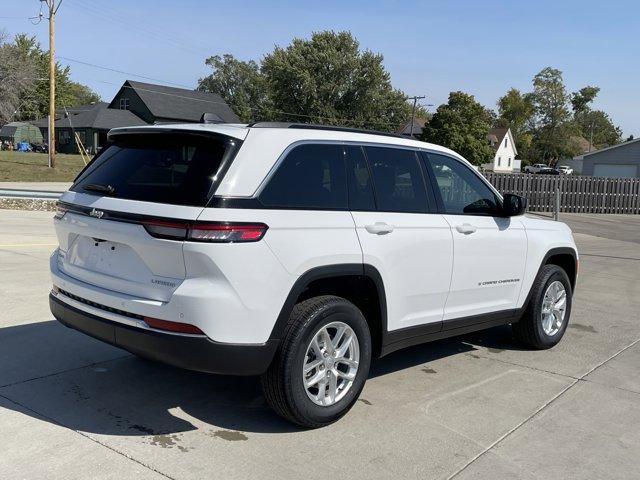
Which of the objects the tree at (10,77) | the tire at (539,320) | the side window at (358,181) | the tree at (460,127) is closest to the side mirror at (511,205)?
the tire at (539,320)

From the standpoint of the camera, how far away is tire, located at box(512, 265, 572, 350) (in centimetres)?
584

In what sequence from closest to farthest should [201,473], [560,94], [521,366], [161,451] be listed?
[201,473] < [161,451] < [521,366] < [560,94]

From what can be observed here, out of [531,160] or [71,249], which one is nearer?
[71,249]

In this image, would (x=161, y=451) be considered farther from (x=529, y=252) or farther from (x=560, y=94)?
(x=560, y=94)

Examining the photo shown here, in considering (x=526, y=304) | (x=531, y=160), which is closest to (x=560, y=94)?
(x=531, y=160)

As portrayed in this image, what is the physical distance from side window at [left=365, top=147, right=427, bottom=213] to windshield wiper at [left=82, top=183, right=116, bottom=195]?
1754 mm

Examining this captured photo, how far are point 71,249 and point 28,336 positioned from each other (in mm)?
1803

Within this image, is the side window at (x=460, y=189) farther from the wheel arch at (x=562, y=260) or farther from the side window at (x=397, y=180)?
the wheel arch at (x=562, y=260)

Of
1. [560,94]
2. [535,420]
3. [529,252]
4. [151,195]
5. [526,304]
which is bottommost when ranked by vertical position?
[535,420]

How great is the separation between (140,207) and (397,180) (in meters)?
1.91

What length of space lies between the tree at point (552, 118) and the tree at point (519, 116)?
4.51 feet

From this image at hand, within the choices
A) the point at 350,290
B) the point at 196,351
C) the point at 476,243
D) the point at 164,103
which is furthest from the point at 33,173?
the point at 164,103

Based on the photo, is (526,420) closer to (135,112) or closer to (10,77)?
(10,77)

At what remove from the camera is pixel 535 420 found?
4.31 metres
